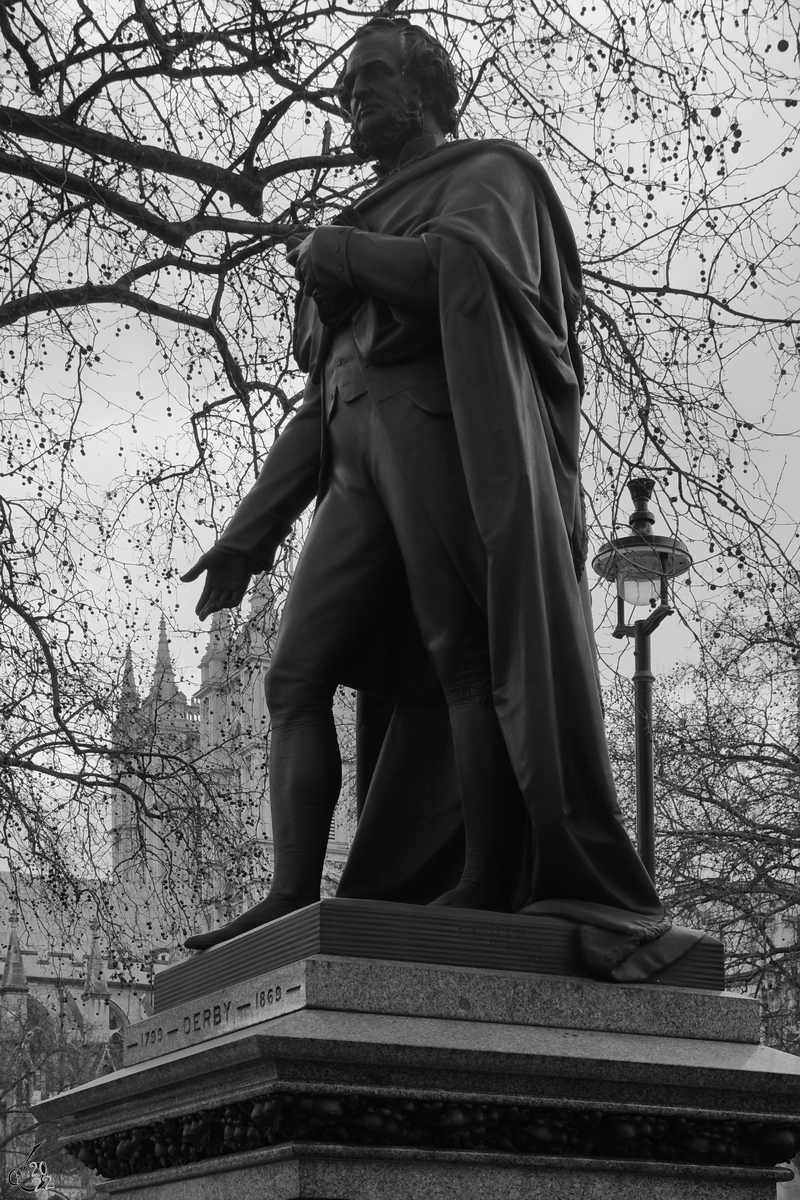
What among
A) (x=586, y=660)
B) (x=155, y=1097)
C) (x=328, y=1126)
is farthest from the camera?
(x=586, y=660)

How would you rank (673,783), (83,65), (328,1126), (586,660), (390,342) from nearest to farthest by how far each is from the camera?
(328,1126) < (586,660) < (390,342) < (83,65) < (673,783)

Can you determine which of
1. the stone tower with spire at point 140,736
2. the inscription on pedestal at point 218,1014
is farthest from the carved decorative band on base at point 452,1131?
the stone tower with spire at point 140,736

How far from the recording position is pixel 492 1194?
340 centimetres

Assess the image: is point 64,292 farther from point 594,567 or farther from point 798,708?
point 798,708

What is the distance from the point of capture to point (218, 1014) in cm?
374

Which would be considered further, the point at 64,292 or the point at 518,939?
the point at 64,292

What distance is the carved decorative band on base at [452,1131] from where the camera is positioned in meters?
3.24

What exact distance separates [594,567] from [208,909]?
4.28 meters

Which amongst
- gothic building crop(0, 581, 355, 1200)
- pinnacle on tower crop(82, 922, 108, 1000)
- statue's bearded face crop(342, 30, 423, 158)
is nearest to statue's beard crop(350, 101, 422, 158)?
statue's bearded face crop(342, 30, 423, 158)

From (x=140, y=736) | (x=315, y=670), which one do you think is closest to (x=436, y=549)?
(x=315, y=670)

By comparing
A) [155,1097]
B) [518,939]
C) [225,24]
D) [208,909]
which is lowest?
[155,1097]

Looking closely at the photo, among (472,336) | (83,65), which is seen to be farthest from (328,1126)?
(83,65)

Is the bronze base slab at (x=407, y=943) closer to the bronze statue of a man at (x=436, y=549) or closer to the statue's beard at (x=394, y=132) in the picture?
the bronze statue of a man at (x=436, y=549)

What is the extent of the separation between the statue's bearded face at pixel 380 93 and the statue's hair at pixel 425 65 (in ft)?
0.07
